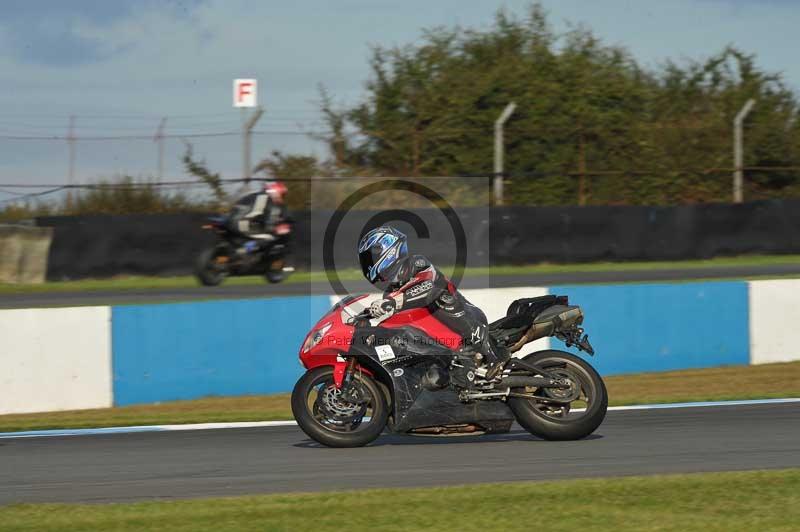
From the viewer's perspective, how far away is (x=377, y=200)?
23.7 m

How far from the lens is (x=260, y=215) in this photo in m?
18.6

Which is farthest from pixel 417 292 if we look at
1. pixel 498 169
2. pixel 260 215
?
pixel 498 169

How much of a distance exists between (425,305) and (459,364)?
454mm

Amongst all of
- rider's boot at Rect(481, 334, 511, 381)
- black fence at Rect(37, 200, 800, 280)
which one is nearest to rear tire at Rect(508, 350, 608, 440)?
rider's boot at Rect(481, 334, 511, 381)

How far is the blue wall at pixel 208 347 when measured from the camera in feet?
35.7

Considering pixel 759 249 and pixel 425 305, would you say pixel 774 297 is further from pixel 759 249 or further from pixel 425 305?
pixel 759 249

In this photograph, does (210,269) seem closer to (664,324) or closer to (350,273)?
(350,273)

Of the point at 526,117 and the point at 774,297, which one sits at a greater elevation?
the point at 526,117

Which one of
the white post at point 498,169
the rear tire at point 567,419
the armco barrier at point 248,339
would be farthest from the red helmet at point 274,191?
the rear tire at point 567,419

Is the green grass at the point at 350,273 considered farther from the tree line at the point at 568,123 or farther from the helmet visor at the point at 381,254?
the helmet visor at the point at 381,254

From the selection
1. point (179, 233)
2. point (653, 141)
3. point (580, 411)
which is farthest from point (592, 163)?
point (580, 411)

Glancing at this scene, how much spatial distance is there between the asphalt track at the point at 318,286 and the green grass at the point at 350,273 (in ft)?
1.31

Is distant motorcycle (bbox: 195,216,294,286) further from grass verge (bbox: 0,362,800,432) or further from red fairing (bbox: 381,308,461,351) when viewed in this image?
red fairing (bbox: 381,308,461,351)

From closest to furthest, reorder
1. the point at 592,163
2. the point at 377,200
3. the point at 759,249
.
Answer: the point at 759,249 → the point at 377,200 → the point at 592,163
